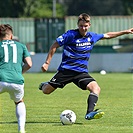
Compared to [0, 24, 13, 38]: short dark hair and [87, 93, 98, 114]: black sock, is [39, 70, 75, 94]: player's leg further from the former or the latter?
[0, 24, 13, 38]: short dark hair

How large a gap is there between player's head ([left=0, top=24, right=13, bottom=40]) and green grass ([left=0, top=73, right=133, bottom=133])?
1623 millimetres

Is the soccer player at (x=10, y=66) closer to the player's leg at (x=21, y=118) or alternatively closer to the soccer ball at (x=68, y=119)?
the player's leg at (x=21, y=118)

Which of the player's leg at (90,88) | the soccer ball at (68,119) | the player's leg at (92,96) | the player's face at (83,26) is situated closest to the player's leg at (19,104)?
the soccer ball at (68,119)

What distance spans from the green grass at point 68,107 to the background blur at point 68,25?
1316cm

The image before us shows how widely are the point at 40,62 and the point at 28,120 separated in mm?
21804

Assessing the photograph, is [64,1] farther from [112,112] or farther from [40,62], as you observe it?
[112,112]

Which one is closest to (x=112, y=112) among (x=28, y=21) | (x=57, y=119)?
(x=57, y=119)

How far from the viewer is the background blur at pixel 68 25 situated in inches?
1320

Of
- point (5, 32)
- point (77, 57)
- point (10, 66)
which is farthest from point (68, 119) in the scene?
point (5, 32)

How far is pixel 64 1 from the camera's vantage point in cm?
8831

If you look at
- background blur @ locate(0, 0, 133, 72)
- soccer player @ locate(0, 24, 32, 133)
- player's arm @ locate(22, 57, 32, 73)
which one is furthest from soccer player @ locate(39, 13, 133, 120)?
background blur @ locate(0, 0, 133, 72)

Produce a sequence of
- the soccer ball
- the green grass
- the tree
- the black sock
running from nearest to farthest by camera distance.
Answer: the green grass, the soccer ball, the black sock, the tree

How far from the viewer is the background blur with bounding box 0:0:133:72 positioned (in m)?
33.5

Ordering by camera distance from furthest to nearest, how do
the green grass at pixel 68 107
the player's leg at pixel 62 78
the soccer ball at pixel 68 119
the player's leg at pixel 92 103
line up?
the player's leg at pixel 62 78, the soccer ball at pixel 68 119, the player's leg at pixel 92 103, the green grass at pixel 68 107
